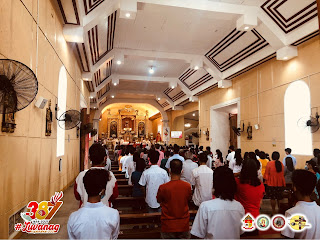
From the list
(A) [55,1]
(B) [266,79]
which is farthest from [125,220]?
(B) [266,79]

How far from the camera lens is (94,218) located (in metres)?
1.71

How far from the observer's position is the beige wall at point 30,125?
291 centimetres

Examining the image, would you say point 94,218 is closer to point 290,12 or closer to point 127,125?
point 290,12

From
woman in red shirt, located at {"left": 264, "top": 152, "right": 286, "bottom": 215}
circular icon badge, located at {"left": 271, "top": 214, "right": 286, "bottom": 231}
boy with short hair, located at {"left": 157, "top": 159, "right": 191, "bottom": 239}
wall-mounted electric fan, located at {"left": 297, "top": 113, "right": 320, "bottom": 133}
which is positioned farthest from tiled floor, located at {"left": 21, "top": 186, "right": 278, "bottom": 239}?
circular icon badge, located at {"left": 271, "top": 214, "right": 286, "bottom": 231}

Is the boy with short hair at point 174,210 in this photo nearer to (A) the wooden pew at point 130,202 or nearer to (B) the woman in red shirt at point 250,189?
(B) the woman in red shirt at point 250,189

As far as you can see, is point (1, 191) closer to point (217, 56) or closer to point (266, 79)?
point (266, 79)

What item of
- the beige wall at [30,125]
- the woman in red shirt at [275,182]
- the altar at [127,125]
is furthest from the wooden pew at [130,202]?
the altar at [127,125]

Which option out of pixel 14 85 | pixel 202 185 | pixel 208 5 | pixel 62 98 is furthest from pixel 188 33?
pixel 14 85

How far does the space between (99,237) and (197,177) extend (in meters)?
2.12

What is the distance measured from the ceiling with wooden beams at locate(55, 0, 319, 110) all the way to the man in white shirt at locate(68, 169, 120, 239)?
4675mm

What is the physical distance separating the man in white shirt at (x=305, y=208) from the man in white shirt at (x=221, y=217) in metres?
0.36

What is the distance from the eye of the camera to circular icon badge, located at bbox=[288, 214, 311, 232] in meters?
1.78

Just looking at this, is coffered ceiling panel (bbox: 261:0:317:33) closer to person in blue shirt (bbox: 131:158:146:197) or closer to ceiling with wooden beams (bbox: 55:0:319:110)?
ceiling with wooden beams (bbox: 55:0:319:110)

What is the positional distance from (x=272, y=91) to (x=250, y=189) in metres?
6.69
